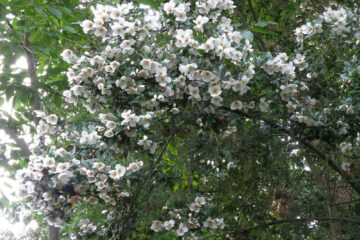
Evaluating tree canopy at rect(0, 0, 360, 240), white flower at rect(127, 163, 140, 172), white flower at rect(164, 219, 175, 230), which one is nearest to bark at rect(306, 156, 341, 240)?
tree canopy at rect(0, 0, 360, 240)

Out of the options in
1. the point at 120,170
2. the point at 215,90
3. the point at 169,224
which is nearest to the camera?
the point at 120,170

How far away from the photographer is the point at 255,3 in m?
3.25

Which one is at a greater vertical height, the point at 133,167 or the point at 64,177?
the point at 133,167

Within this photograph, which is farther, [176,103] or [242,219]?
[242,219]

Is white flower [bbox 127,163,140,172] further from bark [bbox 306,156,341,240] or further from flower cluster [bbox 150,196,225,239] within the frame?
bark [bbox 306,156,341,240]

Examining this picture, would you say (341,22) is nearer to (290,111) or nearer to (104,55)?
(290,111)

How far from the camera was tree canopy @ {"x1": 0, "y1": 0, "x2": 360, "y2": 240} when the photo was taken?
1805mm

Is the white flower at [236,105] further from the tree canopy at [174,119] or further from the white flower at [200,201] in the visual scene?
the white flower at [200,201]

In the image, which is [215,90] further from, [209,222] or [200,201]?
[209,222]

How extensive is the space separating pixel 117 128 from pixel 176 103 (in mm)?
427

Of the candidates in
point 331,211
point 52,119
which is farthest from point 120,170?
point 331,211

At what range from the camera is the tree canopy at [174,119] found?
1805mm

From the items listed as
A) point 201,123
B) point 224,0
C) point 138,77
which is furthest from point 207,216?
point 224,0

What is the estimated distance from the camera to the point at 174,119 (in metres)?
2.14
